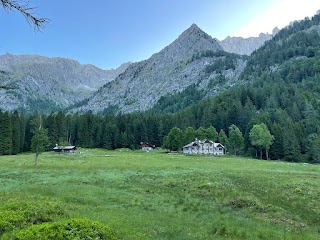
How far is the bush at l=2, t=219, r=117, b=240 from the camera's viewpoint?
598 inches

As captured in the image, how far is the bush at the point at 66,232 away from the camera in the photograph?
1520cm

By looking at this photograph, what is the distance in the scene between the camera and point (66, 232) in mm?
15719

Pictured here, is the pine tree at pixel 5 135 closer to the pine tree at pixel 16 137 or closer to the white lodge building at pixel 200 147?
the pine tree at pixel 16 137

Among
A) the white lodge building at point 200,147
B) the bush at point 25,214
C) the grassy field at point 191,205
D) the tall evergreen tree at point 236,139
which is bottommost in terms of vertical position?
the grassy field at point 191,205

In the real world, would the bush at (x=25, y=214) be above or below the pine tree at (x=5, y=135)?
below

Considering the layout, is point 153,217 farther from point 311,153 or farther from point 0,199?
point 311,153

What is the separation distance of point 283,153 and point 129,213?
111m

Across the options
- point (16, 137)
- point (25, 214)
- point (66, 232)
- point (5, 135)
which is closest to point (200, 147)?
point (16, 137)

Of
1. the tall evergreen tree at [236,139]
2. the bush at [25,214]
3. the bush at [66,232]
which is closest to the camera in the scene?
the bush at [66,232]

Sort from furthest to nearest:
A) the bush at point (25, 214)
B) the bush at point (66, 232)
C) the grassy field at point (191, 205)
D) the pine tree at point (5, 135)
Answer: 1. the pine tree at point (5, 135)
2. the grassy field at point (191, 205)
3. the bush at point (25, 214)
4. the bush at point (66, 232)

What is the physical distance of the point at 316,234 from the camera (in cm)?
2206

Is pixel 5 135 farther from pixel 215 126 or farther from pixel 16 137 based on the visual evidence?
pixel 215 126

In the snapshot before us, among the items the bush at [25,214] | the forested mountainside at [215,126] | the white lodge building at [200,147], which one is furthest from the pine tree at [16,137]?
the bush at [25,214]

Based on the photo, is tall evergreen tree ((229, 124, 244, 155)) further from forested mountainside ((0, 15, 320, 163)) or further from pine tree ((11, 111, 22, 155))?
pine tree ((11, 111, 22, 155))
